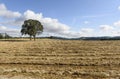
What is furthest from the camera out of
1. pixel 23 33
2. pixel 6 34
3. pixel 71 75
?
pixel 6 34

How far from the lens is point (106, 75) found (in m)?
10.7

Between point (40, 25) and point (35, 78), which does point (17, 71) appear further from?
point (40, 25)

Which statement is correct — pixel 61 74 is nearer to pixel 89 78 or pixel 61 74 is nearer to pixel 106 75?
pixel 89 78

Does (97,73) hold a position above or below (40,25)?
below

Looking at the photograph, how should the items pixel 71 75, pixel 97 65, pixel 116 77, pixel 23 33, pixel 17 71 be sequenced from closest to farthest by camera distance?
pixel 116 77 → pixel 71 75 → pixel 17 71 → pixel 97 65 → pixel 23 33

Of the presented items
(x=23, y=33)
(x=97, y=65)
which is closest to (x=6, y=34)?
(x=23, y=33)

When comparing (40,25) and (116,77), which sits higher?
(40,25)

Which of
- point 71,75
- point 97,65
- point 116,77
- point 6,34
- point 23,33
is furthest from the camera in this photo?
point 6,34

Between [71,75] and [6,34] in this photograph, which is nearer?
[71,75]

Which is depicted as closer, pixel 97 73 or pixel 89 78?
pixel 89 78

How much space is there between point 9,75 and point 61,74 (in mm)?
2798

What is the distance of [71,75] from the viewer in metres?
10.8

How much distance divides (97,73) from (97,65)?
260cm

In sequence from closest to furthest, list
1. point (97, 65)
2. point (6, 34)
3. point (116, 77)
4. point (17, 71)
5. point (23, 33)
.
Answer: point (116, 77) → point (17, 71) → point (97, 65) → point (23, 33) → point (6, 34)
